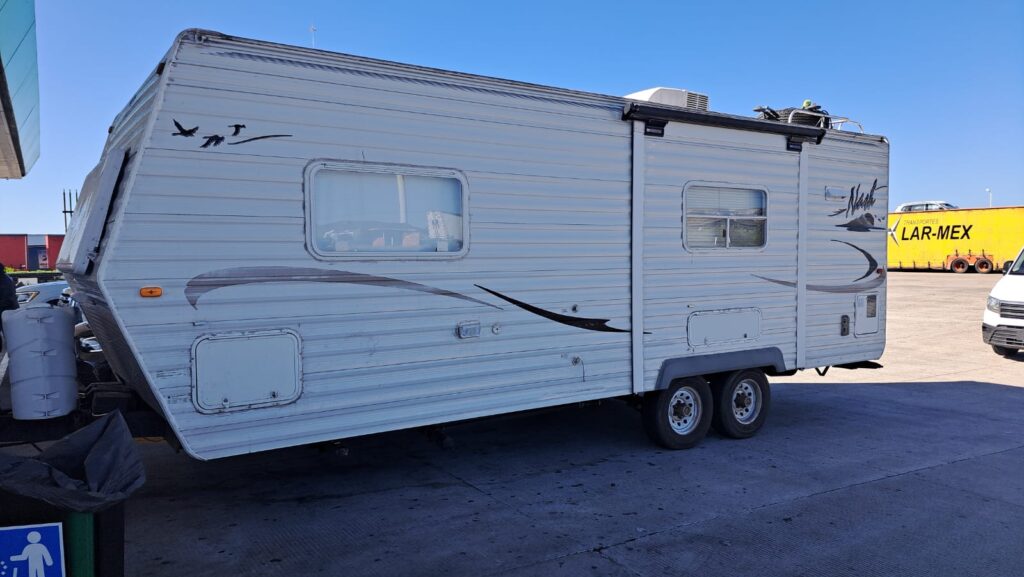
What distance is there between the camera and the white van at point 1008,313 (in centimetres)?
1115

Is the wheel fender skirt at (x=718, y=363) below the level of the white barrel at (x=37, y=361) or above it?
below

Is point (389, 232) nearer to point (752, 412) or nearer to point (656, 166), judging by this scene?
point (656, 166)

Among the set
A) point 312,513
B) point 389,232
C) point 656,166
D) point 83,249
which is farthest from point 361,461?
point 656,166

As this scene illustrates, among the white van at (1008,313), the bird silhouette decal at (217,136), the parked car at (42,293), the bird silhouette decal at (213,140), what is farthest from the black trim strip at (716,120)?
the parked car at (42,293)

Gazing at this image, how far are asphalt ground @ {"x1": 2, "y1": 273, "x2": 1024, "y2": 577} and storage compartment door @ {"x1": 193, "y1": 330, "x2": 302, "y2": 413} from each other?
3.04ft

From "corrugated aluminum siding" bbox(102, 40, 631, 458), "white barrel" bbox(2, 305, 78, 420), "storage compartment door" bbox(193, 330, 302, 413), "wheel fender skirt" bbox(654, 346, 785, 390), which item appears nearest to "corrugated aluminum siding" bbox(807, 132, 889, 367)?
"wheel fender skirt" bbox(654, 346, 785, 390)

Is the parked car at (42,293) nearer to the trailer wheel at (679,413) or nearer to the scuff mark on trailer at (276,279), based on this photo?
the scuff mark on trailer at (276,279)

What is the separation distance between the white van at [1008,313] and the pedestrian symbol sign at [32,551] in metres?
12.6

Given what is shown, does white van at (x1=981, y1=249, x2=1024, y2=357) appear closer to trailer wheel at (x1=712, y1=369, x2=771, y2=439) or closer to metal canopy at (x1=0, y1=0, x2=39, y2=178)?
trailer wheel at (x1=712, y1=369, x2=771, y2=439)

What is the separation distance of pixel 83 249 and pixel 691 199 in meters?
4.70

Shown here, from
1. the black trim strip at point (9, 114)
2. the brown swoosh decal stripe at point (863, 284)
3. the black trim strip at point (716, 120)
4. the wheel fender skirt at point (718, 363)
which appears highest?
the black trim strip at point (9, 114)

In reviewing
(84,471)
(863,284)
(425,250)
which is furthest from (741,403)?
(84,471)

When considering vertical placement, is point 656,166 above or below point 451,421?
above

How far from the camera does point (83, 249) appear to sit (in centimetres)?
423
